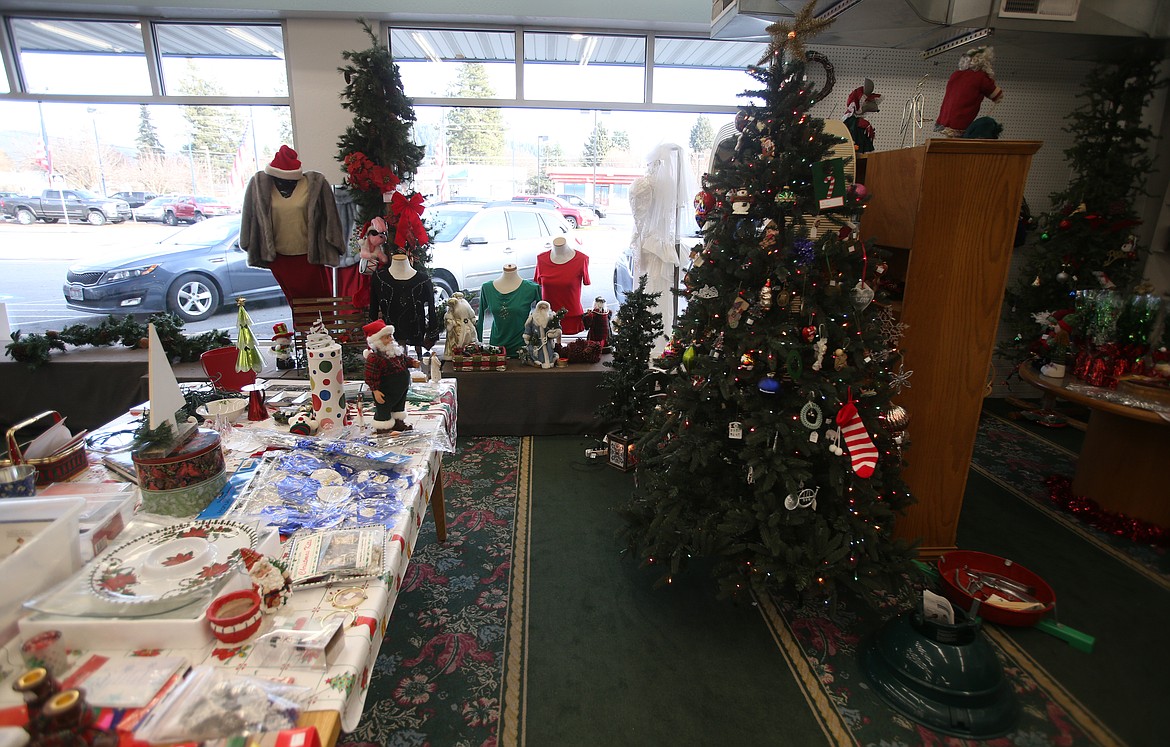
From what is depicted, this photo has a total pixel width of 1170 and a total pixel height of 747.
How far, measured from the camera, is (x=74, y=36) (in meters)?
4.22

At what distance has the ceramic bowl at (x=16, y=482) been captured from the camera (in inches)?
52.4

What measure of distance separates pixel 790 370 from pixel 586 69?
355cm

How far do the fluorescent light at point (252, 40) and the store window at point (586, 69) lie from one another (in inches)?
72.3

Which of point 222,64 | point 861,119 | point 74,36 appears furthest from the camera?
point 222,64

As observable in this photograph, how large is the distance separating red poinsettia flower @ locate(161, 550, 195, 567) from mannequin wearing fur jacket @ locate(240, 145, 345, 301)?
3.09 meters

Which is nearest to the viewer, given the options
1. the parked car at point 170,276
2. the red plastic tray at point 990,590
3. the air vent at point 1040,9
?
the red plastic tray at point 990,590

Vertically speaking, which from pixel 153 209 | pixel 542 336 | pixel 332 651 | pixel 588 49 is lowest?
pixel 332 651

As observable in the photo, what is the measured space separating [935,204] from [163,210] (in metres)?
5.26

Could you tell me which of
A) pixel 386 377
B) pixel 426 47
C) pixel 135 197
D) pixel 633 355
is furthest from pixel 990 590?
pixel 135 197

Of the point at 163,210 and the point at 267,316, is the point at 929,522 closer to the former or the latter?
the point at 267,316

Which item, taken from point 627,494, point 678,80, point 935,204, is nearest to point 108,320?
point 627,494

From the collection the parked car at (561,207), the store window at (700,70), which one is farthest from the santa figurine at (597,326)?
the store window at (700,70)

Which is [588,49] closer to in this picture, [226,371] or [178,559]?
[226,371]

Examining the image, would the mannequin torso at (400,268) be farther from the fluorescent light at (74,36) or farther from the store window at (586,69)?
the fluorescent light at (74,36)
